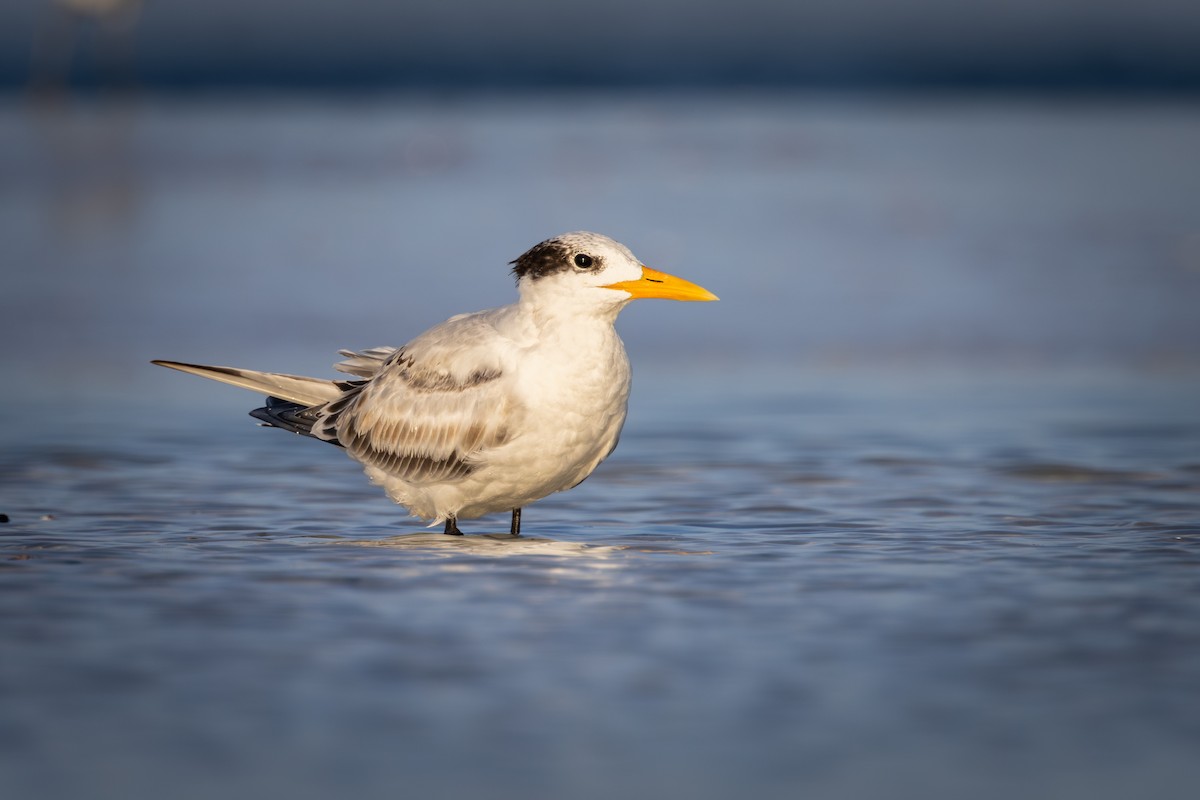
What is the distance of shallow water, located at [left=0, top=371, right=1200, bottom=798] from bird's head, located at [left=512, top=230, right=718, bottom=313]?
1.03m

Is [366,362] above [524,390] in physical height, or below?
above

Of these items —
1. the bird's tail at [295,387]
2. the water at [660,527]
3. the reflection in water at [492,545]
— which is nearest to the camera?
the water at [660,527]

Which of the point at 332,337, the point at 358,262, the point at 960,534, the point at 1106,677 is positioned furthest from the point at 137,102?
the point at 1106,677

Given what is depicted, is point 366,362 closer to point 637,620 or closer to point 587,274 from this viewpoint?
point 587,274

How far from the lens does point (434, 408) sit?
795 cm

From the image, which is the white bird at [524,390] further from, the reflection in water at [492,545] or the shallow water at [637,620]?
the shallow water at [637,620]

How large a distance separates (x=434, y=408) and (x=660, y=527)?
110 cm

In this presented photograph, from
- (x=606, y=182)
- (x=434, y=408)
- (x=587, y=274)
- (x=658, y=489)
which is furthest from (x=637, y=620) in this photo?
(x=606, y=182)

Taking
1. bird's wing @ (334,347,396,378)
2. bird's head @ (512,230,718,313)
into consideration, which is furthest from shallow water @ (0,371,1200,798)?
bird's head @ (512,230,718,313)

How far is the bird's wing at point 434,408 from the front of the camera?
7.70m

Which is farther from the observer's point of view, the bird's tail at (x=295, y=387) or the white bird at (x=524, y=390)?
the bird's tail at (x=295, y=387)

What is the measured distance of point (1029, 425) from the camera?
10250 millimetres

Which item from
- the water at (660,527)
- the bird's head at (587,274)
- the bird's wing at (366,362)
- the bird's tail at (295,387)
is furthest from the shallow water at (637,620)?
the bird's head at (587,274)

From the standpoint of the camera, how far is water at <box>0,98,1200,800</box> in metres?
4.98
